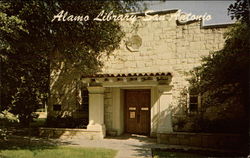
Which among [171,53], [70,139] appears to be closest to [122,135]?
[70,139]

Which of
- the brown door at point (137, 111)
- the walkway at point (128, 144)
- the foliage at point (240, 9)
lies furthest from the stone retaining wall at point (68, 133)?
the foliage at point (240, 9)

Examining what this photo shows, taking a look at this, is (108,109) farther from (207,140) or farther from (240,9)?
(240,9)

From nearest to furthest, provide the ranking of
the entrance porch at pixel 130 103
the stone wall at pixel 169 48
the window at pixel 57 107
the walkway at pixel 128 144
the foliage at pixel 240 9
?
the foliage at pixel 240 9, the walkway at pixel 128 144, the entrance porch at pixel 130 103, the stone wall at pixel 169 48, the window at pixel 57 107

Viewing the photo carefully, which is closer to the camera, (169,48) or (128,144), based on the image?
(128,144)

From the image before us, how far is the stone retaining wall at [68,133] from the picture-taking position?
9.98m

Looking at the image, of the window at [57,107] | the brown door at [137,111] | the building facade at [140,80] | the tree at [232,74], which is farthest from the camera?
the window at [57,107]

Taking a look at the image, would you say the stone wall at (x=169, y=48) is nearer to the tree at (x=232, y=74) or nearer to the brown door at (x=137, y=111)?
the brown door at (x=137, y=111)

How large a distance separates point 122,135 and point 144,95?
229 cm

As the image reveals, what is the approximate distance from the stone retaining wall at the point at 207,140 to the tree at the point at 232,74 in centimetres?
61

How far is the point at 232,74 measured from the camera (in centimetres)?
709

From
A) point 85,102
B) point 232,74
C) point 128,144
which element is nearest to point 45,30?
point 85,102

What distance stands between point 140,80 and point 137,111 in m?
2.44

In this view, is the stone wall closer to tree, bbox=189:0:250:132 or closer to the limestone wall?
the limestone wall

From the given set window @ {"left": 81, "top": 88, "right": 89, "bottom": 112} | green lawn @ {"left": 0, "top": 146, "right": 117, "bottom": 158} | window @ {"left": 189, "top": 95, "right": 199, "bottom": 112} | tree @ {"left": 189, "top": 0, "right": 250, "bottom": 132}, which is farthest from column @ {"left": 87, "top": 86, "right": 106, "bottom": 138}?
tree @ {"left": 189, "top": 0, "right": 250, "bottom": 132}
